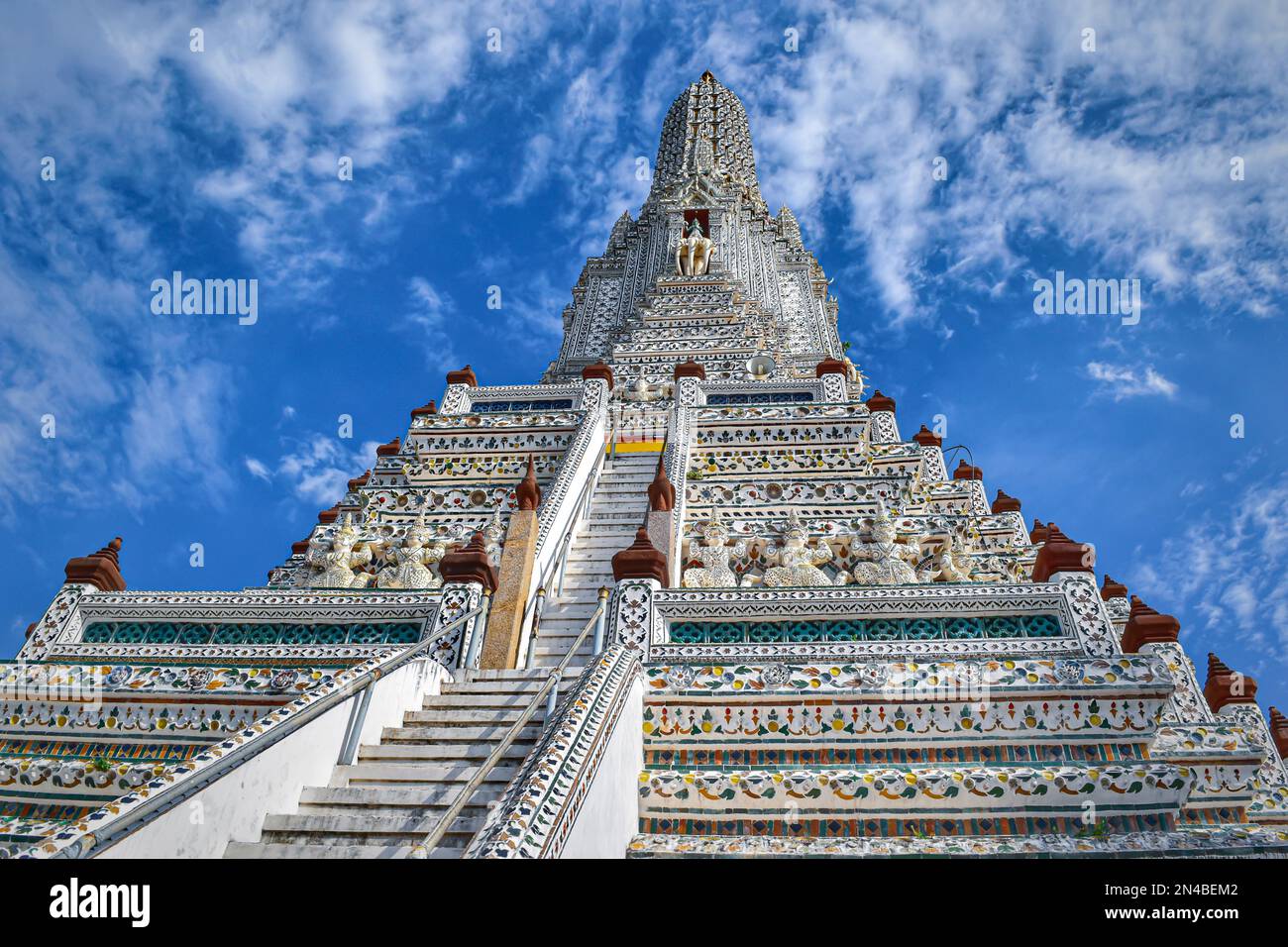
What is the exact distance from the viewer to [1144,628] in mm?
6641

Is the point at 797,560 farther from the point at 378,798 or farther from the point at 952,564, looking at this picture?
the point at 378,798

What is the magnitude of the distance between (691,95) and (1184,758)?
108 ft

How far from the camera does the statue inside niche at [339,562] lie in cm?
986

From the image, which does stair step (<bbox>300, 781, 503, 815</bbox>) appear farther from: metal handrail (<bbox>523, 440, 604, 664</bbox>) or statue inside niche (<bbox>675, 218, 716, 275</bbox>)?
statue inside niche (<bbox>675, 218, 716, 275</bbox>)

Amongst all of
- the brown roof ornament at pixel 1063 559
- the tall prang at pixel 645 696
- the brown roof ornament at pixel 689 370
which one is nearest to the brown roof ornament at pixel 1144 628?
the tall prang at pixel 645 696

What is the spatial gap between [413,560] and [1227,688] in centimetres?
880

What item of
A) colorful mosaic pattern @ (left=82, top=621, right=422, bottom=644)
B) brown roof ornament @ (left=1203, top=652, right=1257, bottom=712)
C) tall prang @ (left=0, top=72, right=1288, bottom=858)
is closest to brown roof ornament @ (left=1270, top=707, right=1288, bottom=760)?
tall prang @ (left=0, top=72, right=1288, bottom=858)

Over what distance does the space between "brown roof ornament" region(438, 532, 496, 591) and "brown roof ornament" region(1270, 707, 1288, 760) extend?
29.2 feet

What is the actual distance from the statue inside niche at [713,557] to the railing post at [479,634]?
202 cm

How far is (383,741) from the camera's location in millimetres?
5867

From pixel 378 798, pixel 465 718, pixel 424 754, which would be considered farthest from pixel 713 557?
pixel 378 798

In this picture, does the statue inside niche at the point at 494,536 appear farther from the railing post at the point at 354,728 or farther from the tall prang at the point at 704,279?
the tall prang at the point at 704,279
